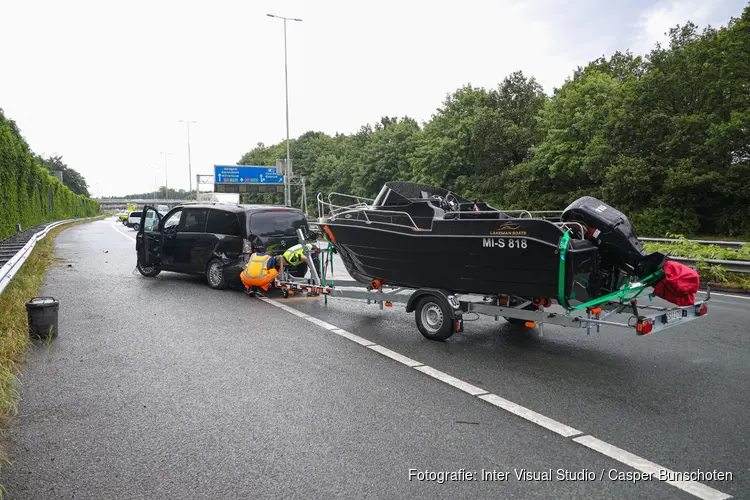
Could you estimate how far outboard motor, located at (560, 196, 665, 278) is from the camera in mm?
5824

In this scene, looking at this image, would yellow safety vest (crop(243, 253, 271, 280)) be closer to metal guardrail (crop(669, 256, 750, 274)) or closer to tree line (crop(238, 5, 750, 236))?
metal guardrail (crop(669, 256, 750, 274))

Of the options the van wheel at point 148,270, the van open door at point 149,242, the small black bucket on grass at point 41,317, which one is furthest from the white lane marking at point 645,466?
the van wheel at point 148,270

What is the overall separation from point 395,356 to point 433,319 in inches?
34.7

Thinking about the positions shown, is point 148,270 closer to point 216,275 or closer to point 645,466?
point 216,275

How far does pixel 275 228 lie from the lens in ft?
37.0

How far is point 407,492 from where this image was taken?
131 inches

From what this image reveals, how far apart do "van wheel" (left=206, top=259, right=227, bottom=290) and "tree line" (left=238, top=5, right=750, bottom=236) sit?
24.1m

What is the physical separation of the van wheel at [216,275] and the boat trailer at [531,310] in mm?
3640

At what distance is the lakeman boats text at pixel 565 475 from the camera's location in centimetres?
348

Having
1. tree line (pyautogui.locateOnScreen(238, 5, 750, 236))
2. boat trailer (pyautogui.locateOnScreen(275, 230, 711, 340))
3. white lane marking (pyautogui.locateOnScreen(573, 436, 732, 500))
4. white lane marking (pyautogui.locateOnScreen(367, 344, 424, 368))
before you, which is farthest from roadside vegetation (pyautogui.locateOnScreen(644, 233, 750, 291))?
tree line (pyautogui.locateOnScreen(238, 5, 750, 236))

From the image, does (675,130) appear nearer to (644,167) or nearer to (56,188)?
(644,167)

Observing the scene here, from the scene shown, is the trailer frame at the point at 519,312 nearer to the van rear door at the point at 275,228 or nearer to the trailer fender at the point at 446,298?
the trailer fender at the point at 446,298

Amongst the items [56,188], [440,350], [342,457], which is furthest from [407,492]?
[56,188]

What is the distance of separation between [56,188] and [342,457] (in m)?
44.0
